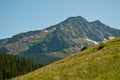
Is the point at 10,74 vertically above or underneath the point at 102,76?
underneath

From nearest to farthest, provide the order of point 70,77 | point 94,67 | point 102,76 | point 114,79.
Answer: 1. point 114,79
2. point 102,76
3. point 70,77
4. point 94,67

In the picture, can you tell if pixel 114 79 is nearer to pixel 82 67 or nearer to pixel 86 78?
pixel 86 78

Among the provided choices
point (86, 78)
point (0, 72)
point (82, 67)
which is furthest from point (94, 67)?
point (0, 72)

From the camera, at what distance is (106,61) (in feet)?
81.0

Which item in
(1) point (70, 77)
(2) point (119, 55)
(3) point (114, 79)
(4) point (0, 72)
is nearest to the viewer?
(3) point (114, 79)

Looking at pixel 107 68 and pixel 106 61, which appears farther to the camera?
pixel 106 61

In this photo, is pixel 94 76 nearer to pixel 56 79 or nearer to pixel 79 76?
pixel 79 76

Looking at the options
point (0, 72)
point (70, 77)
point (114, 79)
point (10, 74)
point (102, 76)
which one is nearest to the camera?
point (114, 79)

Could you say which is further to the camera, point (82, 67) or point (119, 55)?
point (119, 55)

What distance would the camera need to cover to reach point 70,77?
21703 millimetres

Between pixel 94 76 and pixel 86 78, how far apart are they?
62 cm

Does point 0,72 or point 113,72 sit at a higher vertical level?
point 113,72

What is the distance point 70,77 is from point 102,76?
2718 mm

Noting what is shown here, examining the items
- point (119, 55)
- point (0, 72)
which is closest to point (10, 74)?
point (0, 72)
